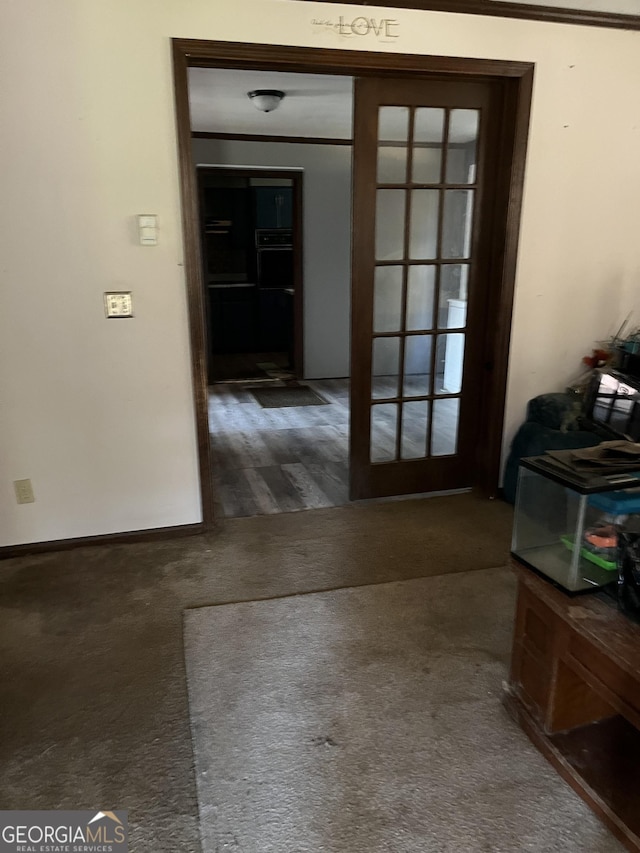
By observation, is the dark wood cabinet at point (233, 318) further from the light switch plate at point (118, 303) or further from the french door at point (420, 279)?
the light switch plate at point (118, 303)

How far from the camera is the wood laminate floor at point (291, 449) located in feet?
11.2

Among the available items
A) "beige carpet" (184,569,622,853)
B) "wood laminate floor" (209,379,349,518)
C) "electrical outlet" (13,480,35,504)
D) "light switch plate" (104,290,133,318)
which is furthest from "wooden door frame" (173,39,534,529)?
"beige carpet" (184,569,622,853)

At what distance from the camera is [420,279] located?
10.5 feet

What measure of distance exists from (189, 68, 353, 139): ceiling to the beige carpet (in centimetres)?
275

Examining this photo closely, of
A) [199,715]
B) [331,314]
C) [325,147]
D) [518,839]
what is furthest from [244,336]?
[518,839]

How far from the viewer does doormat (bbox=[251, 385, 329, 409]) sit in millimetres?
5561

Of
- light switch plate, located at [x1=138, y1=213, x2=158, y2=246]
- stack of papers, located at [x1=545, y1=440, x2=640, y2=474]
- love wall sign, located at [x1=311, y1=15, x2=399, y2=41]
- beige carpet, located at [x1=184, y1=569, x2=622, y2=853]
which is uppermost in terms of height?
love wall sign, located at [x1=311, y1=15, x2=399, y2=41]

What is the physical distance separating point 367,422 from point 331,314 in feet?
10.9

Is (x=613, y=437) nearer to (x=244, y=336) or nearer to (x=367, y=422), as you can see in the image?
(x=367, y=422)

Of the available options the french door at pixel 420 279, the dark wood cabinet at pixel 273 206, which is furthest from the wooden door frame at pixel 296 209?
the french door at pixel 420 279

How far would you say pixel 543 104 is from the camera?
2943mm

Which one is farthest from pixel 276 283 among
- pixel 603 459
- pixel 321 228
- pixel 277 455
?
pixel 603 459

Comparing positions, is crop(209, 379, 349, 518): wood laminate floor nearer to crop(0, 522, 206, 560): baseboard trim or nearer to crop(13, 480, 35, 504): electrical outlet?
crop(0, 522, 206, 560): baseboard trim

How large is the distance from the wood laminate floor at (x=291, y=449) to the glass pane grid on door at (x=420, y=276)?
16 mm
